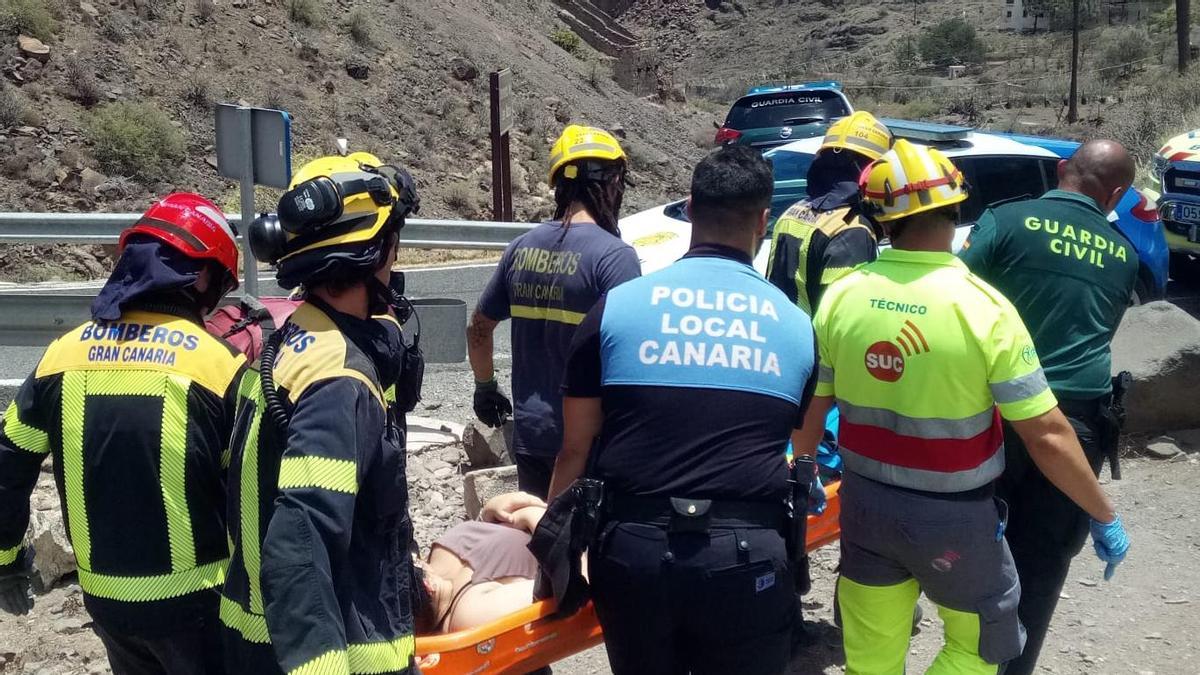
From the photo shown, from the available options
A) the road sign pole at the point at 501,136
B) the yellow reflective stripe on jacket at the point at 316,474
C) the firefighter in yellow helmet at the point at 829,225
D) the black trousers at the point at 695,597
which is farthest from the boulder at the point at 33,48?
the yellow reflective stripe on jacket at the point at 316,474

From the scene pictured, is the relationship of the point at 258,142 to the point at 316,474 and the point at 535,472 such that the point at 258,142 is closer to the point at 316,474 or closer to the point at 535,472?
the point at 535,472

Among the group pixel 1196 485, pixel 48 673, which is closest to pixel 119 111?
pixel 48 673

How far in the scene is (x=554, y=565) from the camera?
2633mm

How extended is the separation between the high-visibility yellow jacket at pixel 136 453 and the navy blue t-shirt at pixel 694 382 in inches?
32.9

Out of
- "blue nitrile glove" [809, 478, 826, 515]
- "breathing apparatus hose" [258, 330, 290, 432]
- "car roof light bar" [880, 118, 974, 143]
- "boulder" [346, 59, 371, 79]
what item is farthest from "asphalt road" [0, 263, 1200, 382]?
"boulder" [346, 59, 371, 79]

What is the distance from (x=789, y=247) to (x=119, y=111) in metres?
14.7

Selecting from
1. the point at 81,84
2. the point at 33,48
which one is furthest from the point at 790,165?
the point at 33,48

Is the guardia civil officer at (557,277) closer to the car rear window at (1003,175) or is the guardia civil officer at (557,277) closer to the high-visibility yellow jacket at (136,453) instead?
the high-visibility yellow jacket at (136,453)

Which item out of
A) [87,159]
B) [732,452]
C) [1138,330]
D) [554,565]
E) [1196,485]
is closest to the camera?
[732,452]

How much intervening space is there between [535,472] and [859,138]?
5.91 ft

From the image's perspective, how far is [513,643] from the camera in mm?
2889

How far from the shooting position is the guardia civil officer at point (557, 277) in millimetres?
3436

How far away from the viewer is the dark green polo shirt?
3.38 metres

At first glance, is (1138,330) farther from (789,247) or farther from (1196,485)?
(789,247)
